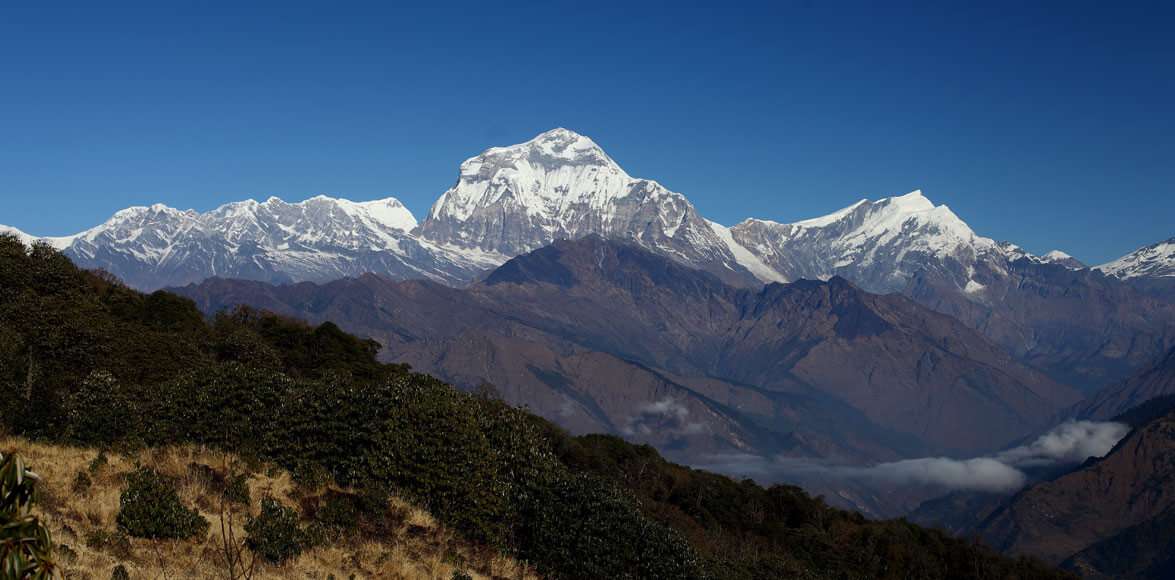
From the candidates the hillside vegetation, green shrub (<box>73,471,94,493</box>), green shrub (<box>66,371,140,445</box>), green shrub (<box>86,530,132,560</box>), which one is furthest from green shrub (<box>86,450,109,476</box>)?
green shrub (<box>86,530,132,560</box>)

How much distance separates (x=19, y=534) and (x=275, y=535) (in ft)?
73.8

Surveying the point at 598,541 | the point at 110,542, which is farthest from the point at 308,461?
the point at 598,541

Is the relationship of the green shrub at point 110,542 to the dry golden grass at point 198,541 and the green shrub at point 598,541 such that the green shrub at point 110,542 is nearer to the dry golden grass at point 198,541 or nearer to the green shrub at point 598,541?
the dry golden grass at point 198,541

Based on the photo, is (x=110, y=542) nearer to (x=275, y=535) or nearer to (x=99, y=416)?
(x=275, y=535)

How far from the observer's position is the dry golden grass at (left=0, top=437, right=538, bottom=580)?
2688 cm

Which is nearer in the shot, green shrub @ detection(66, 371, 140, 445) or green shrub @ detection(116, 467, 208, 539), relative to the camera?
green shrub @ detection(116, 467, 208, 539)

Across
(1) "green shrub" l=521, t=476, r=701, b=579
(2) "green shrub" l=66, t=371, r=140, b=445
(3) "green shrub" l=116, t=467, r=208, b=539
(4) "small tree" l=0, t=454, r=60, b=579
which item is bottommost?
(1) "green shrub" l=521, t=476, r=701, b=579

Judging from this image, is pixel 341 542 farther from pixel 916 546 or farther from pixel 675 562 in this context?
pixel 916 546

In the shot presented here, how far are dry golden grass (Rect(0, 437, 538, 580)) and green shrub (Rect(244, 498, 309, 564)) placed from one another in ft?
1.43

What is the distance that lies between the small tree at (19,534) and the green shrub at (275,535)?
20.9 meters

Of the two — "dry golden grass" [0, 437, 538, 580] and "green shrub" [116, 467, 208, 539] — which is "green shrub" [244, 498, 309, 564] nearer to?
"dry golden grass" [0, 437, 538, 580]

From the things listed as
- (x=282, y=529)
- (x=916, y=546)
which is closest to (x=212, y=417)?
(x=282, y=529)

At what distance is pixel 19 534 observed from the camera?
9.56 metres

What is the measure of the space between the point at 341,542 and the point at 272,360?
58581mm
